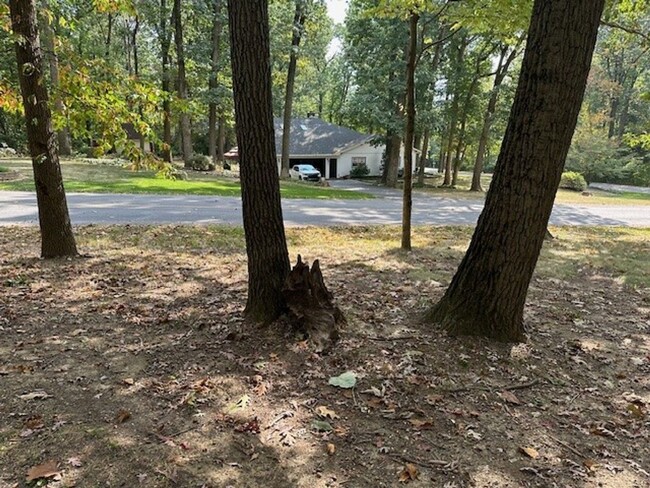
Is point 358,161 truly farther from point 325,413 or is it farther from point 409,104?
point 325,413

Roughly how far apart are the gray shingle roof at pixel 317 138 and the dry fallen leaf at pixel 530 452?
34.5 metres

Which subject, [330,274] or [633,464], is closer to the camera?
[633,464]

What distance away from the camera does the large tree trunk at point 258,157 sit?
3.49 metres

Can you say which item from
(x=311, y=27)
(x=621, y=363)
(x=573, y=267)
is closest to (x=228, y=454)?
(x=621, y=363)

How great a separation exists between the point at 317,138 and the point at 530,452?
3666cm

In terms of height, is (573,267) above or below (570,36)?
below

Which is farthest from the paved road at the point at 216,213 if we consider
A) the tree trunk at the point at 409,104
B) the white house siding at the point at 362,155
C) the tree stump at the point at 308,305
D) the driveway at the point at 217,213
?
the white house siding at the point at 362,155

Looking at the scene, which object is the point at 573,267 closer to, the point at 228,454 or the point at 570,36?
the point at 570,36

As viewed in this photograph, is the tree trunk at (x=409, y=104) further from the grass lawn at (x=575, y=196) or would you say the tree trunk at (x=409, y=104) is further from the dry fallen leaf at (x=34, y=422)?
the grass lawn at (x=575, y=196)

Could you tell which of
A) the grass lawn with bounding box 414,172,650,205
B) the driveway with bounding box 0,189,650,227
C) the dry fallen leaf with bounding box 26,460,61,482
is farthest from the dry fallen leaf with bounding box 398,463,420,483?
the grass lawn with bounding box 414,172,650,205

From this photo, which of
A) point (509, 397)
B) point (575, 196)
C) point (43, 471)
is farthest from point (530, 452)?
point (575, 196)

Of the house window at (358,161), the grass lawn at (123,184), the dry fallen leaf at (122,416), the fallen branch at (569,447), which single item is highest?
the house window at (358,161)

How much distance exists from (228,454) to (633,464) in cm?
231

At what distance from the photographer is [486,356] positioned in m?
3.58
